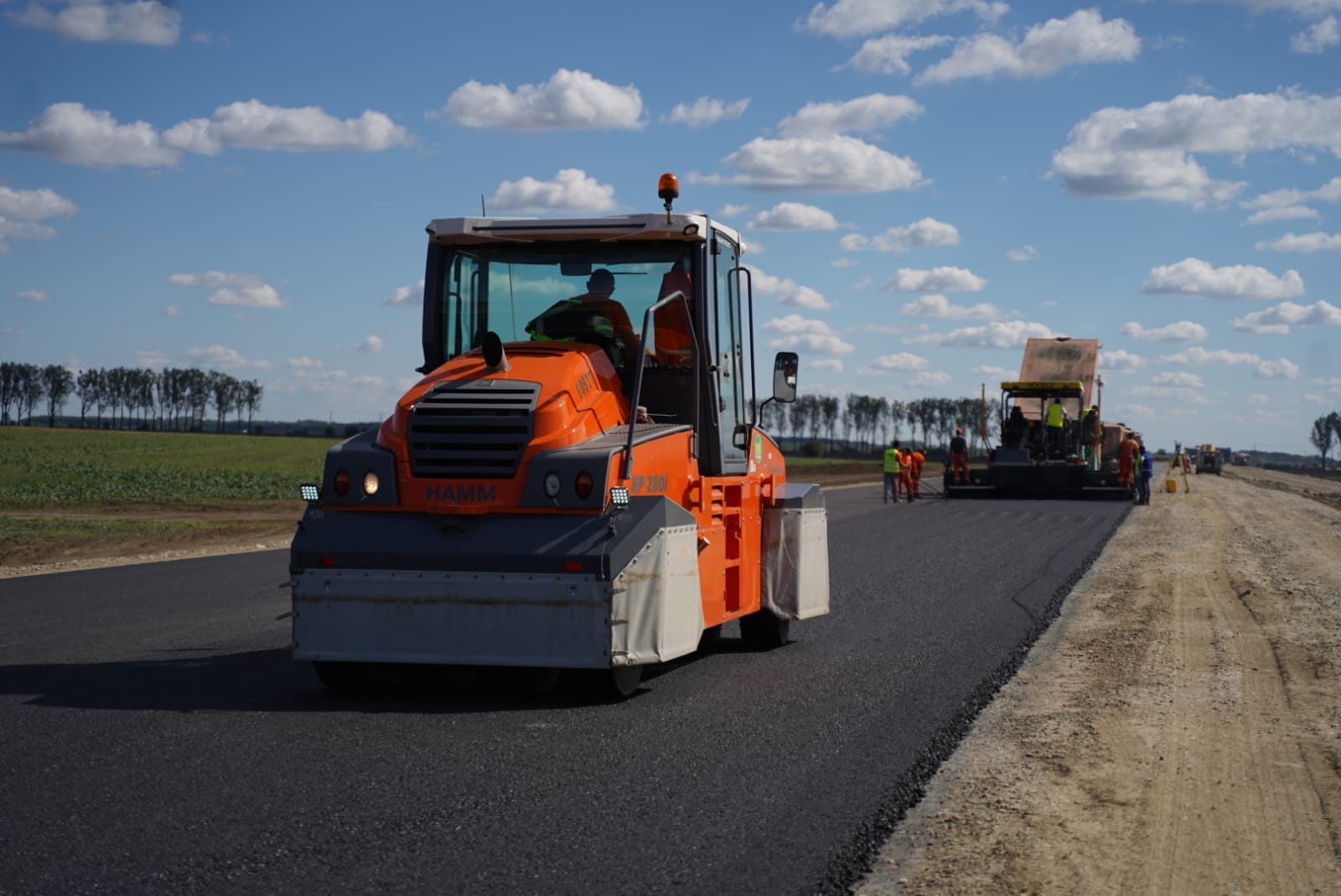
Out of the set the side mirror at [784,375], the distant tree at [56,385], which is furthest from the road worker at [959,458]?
the distant tree at [56,385]

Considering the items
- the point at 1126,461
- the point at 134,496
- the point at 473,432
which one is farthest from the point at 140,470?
the point at 473,432

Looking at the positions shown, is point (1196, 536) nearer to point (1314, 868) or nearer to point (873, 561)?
point (873, 561)

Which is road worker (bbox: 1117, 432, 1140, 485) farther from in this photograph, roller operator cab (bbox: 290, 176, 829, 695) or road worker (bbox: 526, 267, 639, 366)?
road worker (bbox: 526, 267, 639, 366)

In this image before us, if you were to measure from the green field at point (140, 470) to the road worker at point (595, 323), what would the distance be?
26.1m

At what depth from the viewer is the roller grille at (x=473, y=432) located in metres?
7.54

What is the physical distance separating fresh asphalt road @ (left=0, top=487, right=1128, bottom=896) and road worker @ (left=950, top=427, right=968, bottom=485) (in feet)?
86.6

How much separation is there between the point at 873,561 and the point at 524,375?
10.2 m

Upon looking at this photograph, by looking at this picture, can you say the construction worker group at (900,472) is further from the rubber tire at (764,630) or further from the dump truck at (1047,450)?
the rubber tire at (764,630)

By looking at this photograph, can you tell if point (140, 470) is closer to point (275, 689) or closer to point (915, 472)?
point (915, 472)

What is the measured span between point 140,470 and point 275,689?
40.7 m

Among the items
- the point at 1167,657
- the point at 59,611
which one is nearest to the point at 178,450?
the point at 59,611

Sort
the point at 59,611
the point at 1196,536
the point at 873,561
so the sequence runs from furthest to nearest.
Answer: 1. the point at 1196,536
2. the point at 873,561
3. the point at 59,611

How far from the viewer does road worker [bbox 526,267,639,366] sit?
871cm

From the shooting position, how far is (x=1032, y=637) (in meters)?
10.7
